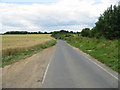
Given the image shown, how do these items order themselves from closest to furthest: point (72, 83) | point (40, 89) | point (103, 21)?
point (40, 89), point (72, 83), point (103, 21)

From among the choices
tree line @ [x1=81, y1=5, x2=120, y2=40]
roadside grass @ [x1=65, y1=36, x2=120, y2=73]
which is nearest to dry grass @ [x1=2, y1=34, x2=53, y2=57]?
roadside grass @ [x1=65, y1=36, x2=120, y2=73]

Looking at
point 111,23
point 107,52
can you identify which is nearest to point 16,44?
point 111,23

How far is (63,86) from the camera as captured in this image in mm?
10375

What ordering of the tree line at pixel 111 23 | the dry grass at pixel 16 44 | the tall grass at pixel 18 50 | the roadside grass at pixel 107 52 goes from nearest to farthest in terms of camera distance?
the roadside grass at pixel 107 52, the tall grass at pixel 18 50, the dry grass at pixel 16 44, the tree line at pixel 111 23

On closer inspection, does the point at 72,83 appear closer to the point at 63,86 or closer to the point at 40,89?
the point at 63,86

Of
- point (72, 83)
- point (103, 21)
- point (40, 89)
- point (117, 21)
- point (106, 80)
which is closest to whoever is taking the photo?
point (40, 89)

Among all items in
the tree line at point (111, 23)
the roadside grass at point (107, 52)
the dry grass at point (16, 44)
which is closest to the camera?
the roadside grass at point (107, 52)

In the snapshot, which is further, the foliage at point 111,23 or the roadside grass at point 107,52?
the foliage at point 111,23

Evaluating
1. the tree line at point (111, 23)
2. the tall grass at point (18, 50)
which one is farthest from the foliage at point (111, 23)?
the tall grass at point (18, 50)

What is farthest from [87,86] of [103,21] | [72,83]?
[103,21]

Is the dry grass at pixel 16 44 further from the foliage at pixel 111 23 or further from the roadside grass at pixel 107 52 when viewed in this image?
the foliage at pixel 111 23

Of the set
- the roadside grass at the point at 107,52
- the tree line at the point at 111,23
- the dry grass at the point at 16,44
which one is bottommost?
the dry grass at the point at 16,44

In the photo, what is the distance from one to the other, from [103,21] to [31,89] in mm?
50886

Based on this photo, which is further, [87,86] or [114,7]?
[114,7]
